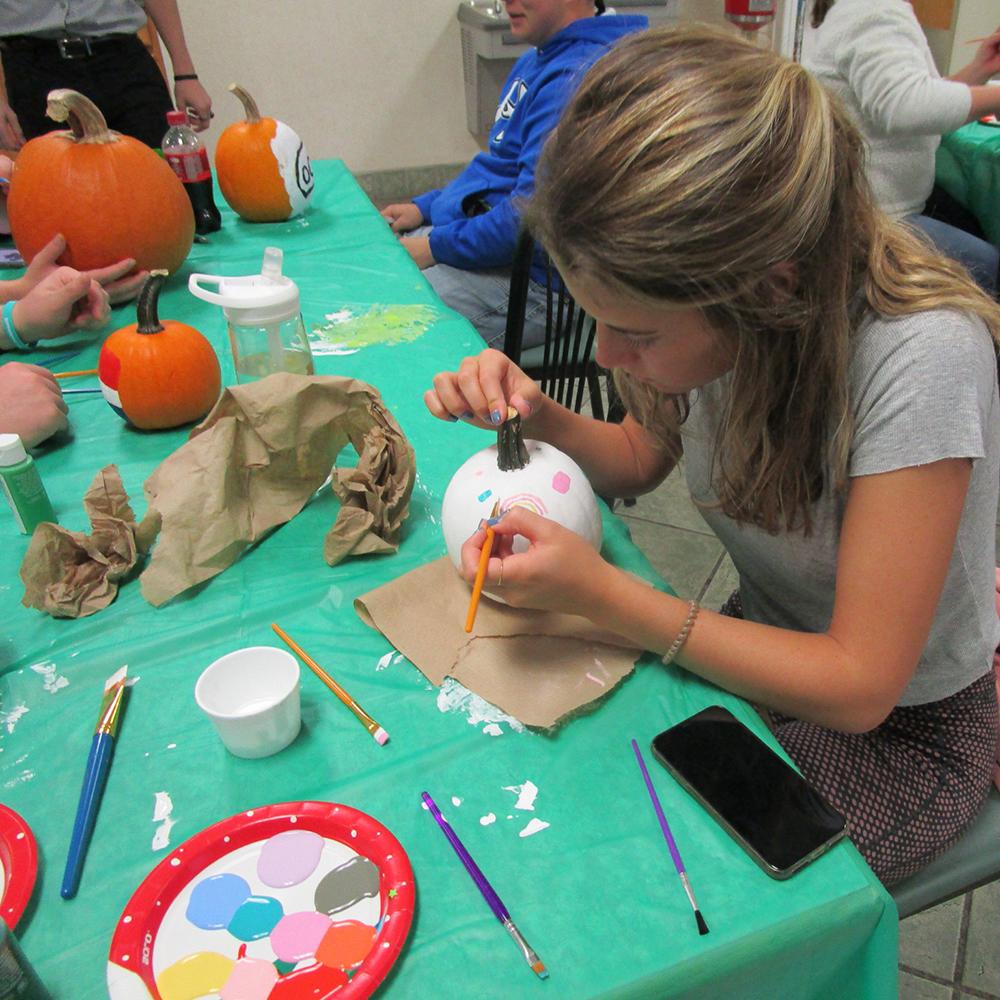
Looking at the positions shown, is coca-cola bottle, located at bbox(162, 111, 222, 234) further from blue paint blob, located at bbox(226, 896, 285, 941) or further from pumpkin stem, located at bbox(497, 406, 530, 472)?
blue paint blob, located at bbox(226, 896, 285, 941)

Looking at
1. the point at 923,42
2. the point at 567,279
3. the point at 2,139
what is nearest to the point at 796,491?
the point at 567,279

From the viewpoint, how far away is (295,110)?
13.0ft

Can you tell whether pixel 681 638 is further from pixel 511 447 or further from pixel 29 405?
pixel 29 405

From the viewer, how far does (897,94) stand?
1.84 meters

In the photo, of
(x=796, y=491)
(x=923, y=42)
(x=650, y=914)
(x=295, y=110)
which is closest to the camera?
(x=650, y=914)

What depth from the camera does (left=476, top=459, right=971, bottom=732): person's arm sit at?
2.22 ft

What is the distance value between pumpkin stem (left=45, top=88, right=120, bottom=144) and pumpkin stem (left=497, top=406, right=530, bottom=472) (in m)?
1.01

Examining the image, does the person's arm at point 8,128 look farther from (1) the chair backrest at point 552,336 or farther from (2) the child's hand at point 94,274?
(1) the chair backrest at point 552,336

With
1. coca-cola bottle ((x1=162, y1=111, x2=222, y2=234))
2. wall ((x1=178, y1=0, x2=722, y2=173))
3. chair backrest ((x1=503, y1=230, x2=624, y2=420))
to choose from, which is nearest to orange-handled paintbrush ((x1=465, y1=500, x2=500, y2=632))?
chair backrest ((x1=503, y1=230, x2=624, y2=420))

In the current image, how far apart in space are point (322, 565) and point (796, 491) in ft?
1.61

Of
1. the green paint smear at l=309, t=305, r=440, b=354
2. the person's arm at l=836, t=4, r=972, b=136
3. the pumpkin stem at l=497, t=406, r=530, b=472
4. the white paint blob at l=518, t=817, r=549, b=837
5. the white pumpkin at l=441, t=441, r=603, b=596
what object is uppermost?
the person's arm at l=836, t=4, r=972, b=136

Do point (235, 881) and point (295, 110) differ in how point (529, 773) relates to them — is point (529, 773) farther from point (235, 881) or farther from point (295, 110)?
point (295, 110)

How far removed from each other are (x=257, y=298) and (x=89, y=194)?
0.57m

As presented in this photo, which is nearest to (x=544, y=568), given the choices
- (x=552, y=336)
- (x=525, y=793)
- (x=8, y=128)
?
(x=525, y=793)
